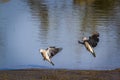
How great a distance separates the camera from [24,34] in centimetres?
2320

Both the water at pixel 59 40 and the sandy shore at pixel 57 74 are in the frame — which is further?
the water at pixel 59 40

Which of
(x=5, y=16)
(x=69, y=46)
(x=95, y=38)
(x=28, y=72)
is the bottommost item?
(x=5, y=16)

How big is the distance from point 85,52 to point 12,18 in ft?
39.5

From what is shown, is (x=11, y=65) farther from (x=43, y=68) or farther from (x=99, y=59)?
(x=99, y=59)

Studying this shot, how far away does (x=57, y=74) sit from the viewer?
47.5ft

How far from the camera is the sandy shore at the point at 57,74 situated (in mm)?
13755

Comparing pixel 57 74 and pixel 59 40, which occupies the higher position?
pixel 57 74

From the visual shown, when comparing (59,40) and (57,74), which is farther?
(59,40)

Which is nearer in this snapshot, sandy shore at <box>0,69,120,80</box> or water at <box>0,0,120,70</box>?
sandy shore at <box>0,69,120,80</box>

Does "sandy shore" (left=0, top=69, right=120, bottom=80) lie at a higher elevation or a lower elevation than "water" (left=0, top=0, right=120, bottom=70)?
higher

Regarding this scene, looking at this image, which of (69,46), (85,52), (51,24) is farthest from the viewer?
(51,24)

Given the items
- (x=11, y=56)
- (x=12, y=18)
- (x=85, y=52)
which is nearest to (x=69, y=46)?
(x=85, y=52)

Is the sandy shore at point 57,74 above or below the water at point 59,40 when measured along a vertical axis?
above

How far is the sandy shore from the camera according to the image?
1376 cm
